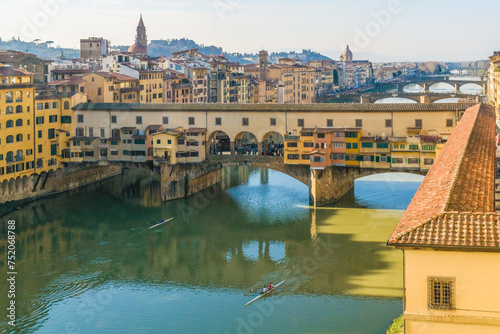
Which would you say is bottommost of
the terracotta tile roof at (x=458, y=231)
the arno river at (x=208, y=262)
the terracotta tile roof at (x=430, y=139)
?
the arno river at (x=208, y=262)

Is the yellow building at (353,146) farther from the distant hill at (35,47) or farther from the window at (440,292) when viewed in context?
the distant hill at (35,47)

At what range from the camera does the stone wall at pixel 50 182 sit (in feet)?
120

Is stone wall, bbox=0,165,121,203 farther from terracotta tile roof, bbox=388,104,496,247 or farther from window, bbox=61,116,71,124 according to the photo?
terracotta tile roof, bbox=388,104,496,247

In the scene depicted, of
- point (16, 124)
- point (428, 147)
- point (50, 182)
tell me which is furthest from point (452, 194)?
point (50, 182)

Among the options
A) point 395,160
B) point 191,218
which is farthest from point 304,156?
point 191,218

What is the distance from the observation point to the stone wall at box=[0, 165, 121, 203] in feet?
120

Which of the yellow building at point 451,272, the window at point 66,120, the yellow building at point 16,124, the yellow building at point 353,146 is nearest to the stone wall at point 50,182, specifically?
the yellow building at point 16,124

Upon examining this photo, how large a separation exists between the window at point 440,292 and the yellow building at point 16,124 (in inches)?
1108

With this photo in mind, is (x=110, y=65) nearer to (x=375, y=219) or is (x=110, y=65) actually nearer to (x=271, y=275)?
(x=375, y=219)

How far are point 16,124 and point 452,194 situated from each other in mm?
28114

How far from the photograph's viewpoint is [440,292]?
12.0 meters

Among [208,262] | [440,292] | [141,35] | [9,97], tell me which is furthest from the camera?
[141,35]

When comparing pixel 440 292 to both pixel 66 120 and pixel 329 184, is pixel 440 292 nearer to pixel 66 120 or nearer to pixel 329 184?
pixel 329 184

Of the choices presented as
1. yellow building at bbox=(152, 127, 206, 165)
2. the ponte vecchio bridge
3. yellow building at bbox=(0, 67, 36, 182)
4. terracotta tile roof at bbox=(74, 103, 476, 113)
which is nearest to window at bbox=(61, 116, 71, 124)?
the ponte vecchio bridge
